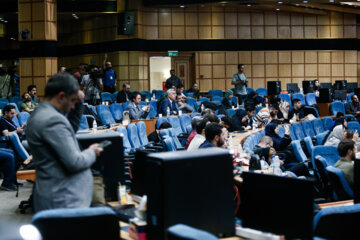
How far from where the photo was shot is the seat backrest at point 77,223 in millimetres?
2645

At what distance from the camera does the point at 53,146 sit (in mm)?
3012

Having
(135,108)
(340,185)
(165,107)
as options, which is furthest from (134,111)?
(340,185)

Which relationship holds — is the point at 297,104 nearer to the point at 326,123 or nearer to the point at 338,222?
the point at 326,123

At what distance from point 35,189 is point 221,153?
1.14 m

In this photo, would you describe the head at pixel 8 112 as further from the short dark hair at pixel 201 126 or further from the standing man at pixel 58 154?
the standing man at pixel 58 154

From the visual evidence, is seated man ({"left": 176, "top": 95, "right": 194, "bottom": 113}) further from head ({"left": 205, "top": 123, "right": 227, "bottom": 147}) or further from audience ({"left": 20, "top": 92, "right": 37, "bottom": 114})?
head ({"left": 205, "top": 123, "right": 227, "bottom": 147})

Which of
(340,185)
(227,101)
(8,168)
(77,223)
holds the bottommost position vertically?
(8,168)

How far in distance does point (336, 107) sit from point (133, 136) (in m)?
8.42

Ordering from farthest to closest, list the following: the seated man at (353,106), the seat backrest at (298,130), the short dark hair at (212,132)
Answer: the seated man at (353,106)
the seat backrest at (298,130)
the short dark hair at (212,132)

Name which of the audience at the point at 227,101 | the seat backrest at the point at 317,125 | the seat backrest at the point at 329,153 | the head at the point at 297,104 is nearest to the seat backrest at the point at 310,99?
the audience at the point at 227,101

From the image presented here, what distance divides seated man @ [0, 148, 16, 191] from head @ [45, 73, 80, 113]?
534 centimetres

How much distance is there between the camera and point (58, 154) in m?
3.02

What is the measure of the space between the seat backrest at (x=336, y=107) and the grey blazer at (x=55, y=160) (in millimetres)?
13593

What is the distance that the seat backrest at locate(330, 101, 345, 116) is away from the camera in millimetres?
15752
